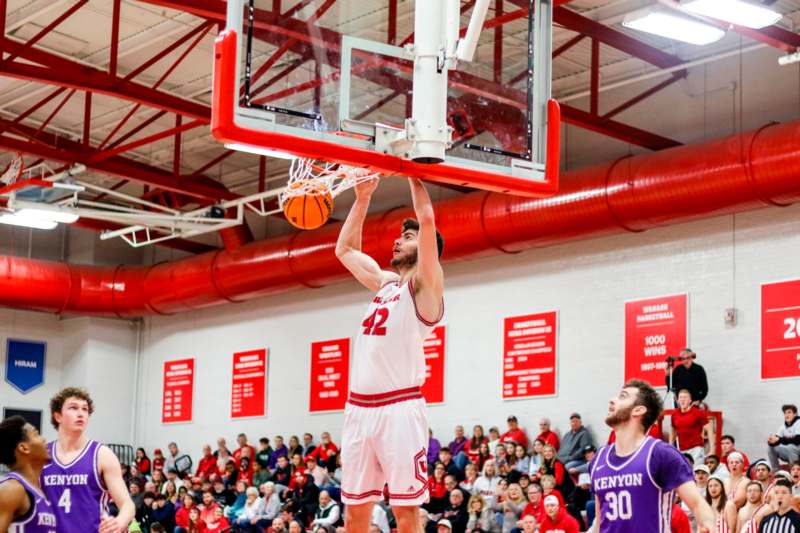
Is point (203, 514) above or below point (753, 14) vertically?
below

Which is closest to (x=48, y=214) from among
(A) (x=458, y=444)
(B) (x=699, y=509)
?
(A) (x=458, y=444)

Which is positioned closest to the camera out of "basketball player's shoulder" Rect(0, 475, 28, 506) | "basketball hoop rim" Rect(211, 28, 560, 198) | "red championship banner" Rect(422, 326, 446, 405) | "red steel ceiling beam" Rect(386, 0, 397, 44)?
"basketball player's shoulder" Rect(0, 475, 28, 506)

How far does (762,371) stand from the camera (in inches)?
743

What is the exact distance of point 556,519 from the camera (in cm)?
1697

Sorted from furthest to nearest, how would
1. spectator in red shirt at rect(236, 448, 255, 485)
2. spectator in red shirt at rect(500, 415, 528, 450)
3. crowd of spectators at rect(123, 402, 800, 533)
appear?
1. spectator in red shirt at rect(236, 448, 255, 485)
2. spectator in red shirt at rect(500, 415, 528, 450)
3. crowd of spectators at rect(123, 402, 800, 533)

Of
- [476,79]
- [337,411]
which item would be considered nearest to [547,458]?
[337,411]

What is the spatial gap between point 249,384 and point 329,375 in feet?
9.47

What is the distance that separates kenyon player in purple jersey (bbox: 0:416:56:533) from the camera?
6.99m

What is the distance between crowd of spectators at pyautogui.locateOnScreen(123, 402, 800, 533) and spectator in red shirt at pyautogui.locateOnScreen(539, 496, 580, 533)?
0.01 meters

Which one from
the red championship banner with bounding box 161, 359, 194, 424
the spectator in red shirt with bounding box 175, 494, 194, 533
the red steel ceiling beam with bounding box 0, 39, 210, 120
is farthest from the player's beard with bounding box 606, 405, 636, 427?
the red championship banner with bounding box 161, 359, 194, 424

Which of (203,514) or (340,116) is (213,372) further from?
(340,116)

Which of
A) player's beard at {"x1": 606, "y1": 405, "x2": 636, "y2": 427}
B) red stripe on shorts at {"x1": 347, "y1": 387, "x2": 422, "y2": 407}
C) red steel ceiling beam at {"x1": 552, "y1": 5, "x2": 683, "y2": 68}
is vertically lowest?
player's beard at {"x1": 606, "y1": 405, "x2": 636, "y2": 427}

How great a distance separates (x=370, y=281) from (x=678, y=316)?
12693mm

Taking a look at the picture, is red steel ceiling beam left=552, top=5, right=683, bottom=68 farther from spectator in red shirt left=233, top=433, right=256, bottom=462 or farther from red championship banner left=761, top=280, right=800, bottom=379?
spectator in red shirt left=233, top=433, right=256, bottom=462
